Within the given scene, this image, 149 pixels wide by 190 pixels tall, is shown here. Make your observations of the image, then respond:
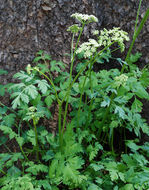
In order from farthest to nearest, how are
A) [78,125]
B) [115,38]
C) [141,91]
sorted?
[78,125], [141,91], [115,38]

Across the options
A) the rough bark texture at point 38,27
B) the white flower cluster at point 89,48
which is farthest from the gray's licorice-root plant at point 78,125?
the rough bark texture at point 38,27

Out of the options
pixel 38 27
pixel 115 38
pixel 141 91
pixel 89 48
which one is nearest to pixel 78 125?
pixel 141 91

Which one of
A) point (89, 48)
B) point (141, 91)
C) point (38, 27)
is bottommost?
point (141, 91)

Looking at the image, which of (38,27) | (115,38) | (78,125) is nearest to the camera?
(115,38)

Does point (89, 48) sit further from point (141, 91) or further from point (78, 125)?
point (78, 125)

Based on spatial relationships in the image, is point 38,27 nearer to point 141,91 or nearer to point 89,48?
point 89,48

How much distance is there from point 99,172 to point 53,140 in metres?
0.57

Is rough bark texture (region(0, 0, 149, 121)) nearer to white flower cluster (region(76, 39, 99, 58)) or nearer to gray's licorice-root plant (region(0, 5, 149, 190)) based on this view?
gray's licorice-root plant (region(0, 5, 149, 190))

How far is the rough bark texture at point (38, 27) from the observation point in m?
2.08

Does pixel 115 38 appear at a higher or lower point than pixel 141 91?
higher

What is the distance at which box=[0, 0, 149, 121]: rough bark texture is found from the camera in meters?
2.08

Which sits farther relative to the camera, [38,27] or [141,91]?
[38,27]

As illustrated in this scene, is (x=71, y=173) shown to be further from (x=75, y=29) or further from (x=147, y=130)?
(x=75, y=29)

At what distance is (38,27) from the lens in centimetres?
215
